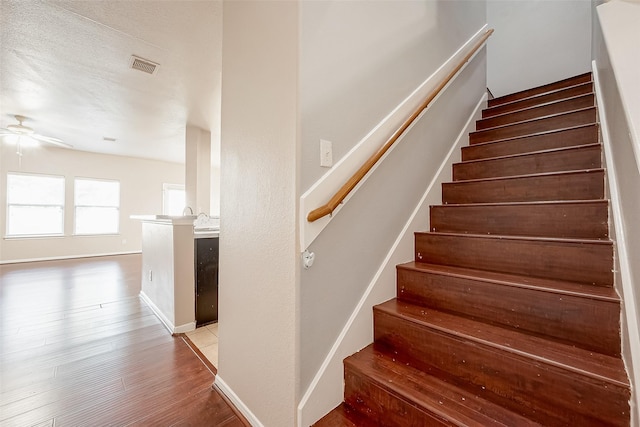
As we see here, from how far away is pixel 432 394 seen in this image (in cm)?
103

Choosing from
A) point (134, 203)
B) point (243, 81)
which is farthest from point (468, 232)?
point (134, 203)

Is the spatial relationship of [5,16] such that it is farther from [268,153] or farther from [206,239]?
[268,153]

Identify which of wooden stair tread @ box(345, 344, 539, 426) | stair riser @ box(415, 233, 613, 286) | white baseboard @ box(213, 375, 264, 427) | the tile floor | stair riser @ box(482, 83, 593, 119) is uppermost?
stair riser @ box(482, 83, 593, 119)

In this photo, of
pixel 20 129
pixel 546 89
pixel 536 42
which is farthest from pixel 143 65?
pixel 536 42

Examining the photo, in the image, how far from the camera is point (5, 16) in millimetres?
1965

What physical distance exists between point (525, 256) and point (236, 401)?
1748mm

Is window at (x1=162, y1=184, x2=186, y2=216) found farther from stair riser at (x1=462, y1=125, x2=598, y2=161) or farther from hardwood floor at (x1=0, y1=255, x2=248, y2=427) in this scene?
stair riser at (x1=462, y1=125, x2=598, y2=161)

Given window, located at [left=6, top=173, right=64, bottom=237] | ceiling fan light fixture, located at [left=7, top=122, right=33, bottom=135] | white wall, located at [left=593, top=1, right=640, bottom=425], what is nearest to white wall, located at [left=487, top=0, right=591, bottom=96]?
white wall, located at [left=593, top=1, right=640, bottom=425]

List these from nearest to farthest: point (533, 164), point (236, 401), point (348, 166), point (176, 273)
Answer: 1. point (348, 166)
2. point (236, 401)
3. point (533, 164)
4. point (176, 273)

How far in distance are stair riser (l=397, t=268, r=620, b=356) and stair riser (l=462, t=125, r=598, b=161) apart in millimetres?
1366

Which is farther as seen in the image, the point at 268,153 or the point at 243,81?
the point at 243,81

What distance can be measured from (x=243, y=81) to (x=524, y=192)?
1.87 meters

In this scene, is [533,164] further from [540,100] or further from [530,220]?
[540,100]

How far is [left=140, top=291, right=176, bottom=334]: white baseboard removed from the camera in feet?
8.10
